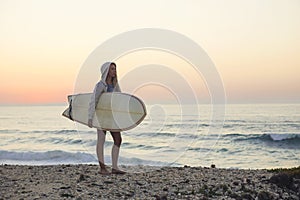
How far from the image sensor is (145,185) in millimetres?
7184

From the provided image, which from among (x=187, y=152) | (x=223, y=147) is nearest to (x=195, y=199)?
(x=187, y=152)

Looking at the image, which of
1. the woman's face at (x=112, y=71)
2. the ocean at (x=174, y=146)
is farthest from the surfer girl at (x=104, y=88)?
the ocean at (x=174, y=146)

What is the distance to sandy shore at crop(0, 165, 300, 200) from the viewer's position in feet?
21.8

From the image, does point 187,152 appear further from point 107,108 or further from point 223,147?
point 107,108

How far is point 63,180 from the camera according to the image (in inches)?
297

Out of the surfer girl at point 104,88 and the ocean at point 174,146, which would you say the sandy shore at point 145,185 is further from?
the ocean at point 174,146

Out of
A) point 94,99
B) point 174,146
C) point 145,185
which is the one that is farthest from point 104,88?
point 174,146

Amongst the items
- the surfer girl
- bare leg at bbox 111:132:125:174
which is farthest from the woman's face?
bare leg at bbox 111:132:125:174

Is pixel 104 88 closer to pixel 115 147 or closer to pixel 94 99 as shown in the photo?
pixel 94 99

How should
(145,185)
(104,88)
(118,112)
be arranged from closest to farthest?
(145,185) → (104,88) → (118,112)

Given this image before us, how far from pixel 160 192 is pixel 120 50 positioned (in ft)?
8.25

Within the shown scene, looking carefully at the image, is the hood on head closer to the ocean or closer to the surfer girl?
the surfer girl

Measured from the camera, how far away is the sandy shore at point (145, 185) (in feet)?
21.8

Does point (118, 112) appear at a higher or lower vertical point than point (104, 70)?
lower
